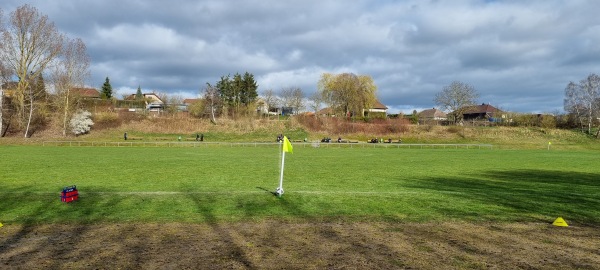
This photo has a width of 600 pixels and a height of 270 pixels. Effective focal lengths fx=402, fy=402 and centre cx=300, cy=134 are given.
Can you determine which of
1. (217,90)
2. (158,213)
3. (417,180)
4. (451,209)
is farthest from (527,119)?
(158,213)

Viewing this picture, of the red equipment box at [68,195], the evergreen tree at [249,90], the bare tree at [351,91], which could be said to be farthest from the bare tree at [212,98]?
the red equipment box at [68,195]

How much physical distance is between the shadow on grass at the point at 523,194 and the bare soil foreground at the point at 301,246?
65.0 inches

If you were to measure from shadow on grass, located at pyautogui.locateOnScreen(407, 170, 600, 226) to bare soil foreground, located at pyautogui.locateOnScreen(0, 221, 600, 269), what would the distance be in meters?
1.65

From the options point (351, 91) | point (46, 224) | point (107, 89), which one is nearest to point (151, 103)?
point (107, 89)

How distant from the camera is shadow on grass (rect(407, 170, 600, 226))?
36.0ft

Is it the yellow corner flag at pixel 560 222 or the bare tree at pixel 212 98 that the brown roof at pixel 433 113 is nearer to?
the bare tree at pixel 212 98

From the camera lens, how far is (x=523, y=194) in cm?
1421

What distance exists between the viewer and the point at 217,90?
94688 millimetres

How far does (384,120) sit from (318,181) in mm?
68144

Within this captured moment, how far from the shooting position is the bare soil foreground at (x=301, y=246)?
21.6 ft

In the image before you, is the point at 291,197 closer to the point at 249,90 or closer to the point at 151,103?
the point at 249,90

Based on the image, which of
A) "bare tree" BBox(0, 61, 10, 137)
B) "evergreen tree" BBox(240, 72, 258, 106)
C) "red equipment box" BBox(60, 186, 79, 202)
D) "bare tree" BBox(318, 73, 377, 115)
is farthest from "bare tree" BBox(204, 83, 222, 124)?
"red equipment box" BBox(60, 186, 79, 202)

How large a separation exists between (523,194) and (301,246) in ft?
33.7

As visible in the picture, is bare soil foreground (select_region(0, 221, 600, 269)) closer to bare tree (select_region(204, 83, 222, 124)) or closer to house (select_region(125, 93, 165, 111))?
bare tree (select_region(204, 83, 222, 124))
